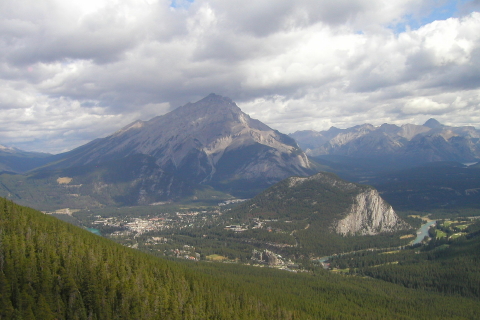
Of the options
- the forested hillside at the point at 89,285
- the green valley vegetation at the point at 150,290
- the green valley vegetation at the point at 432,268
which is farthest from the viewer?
the green valley vegetation at the point at 432,268

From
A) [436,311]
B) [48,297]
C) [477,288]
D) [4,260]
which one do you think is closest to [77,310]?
[48,297]

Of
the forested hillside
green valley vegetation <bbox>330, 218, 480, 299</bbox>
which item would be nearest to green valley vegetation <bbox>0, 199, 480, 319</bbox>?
the forested hillside

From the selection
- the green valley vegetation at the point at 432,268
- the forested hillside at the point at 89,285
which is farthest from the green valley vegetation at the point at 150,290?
the green valley vegetation at the point at 432,268

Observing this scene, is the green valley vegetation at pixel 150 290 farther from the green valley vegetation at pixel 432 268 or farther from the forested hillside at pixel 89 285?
the green valley vegetation at pixel 432 268

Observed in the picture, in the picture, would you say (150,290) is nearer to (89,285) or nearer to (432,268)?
(89,285)

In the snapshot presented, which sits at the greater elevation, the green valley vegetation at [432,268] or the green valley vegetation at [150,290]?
the green valley vegetation at [150,290]

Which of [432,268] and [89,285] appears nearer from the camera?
[89,285]

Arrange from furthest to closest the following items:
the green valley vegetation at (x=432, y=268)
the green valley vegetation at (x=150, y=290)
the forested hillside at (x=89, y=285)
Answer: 1. the green valley vegetation at (x=432, y=268)
2. the green valley vegetation at (x=150, y=290)
3. the forested hillside at (x=89, y=285)

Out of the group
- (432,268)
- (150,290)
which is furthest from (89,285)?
(432,268)

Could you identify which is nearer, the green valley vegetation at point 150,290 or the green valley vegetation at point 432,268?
the green valley vegetation at point 150,290
